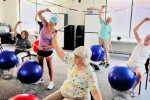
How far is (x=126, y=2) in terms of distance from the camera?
278 inches

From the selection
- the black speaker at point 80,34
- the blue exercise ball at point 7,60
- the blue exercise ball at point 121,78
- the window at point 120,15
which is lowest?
the blue exercise ball at point 121,78

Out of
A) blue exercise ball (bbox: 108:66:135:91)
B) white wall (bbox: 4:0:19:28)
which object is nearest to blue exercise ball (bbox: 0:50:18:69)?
blue exercise ball (bbox: 108:66:135:91)

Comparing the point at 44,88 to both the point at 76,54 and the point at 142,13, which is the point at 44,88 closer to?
the point at 76,54

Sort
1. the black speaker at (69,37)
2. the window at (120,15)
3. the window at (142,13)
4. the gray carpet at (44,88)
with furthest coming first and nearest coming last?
the black speaker at (69,37) → the window at (120,15) → the window at (142,13) → the gray carpet at (44,88)

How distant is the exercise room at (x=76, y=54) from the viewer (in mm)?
2039

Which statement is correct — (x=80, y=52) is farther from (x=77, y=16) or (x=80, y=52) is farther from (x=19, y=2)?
(x=19, y=2)

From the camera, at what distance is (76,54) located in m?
1.99

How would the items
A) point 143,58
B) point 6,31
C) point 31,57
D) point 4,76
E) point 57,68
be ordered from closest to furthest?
point 143,58
point 4,76
point 31,57
point 57,68
point 6,31

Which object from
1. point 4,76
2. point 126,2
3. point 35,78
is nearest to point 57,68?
point 4,76

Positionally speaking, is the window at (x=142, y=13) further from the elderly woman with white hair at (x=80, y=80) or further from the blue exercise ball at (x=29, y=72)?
the elderly woman with white hair at (x=80, y=80)

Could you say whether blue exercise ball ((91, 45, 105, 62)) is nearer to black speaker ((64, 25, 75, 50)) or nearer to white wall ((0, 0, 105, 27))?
black speaker ((64, 25, 75, 50))

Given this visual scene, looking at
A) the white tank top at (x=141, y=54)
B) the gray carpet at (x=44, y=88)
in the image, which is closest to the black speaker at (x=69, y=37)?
the gray carpet at (x=44, y=88)

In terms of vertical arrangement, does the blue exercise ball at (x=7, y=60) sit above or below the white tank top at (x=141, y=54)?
below

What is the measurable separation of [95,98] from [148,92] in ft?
7.33
